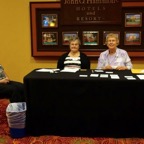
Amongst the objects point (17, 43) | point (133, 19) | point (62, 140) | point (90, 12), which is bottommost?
point (62, 140)

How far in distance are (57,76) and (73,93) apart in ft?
0.80

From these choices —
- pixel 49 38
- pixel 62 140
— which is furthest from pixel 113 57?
pixel 62 140

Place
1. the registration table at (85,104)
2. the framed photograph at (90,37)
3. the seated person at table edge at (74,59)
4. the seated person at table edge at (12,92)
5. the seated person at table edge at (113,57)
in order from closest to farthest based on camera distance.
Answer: the registration table at (85,104)
the seated person at table edge at (12,92)
the seated person at table edge at (113,57)
the seated person at table edge at (74,59)
the framed photograph at (90,37)

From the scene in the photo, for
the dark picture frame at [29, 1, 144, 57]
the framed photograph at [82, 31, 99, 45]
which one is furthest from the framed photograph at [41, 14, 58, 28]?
the framed photograph at [82, 31, 99, 45]

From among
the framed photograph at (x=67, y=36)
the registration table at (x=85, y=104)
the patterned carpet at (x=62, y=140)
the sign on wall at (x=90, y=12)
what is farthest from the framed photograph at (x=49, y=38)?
the patterned carpet at (x=62, y=140)

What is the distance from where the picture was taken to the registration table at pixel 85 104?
2344 mm

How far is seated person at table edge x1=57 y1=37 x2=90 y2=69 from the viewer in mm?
3391

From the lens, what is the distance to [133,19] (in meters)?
3.65

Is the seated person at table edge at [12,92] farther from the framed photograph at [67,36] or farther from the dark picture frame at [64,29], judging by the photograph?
the framed photograph at [67,36]

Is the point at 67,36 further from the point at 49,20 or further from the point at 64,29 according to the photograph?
the point at 49,20

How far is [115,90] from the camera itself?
7.71 ft

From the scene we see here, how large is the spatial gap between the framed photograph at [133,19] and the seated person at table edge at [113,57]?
1.78 feet

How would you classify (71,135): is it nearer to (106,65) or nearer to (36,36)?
(106,65)

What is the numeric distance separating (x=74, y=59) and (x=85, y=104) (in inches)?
45.1
